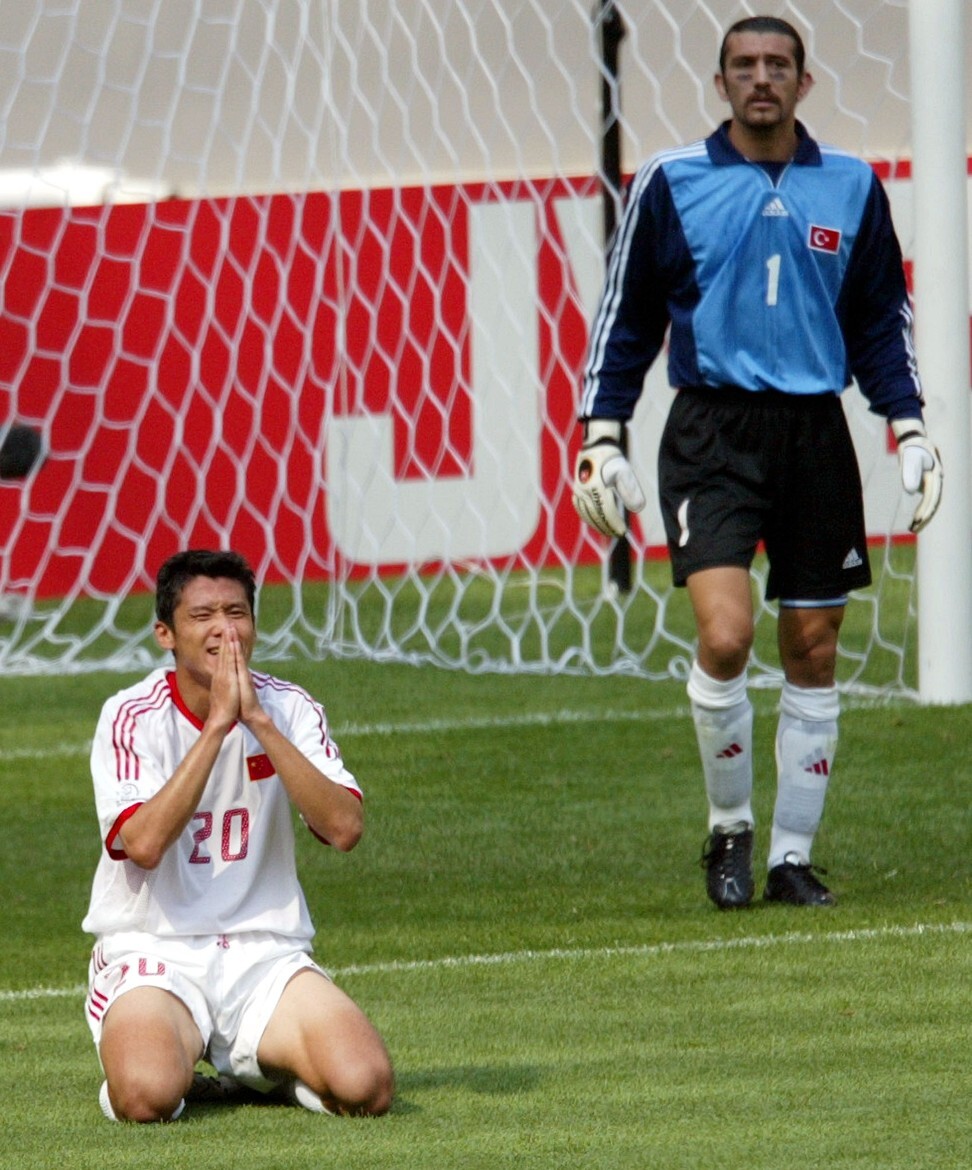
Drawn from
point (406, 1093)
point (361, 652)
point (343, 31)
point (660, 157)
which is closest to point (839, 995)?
point (406, 1093)

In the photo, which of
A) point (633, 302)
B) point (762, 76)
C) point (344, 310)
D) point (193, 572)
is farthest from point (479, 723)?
point (193, 572)

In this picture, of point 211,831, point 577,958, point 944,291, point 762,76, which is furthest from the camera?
point 944,291

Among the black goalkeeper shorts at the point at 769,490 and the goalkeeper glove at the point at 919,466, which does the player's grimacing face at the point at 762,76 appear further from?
the goalkeeper glove at the point at 919,466

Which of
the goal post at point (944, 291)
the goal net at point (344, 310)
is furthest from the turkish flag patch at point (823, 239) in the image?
the goal net at point (344, 310)

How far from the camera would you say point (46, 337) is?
1105 cm

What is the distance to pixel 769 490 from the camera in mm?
4707

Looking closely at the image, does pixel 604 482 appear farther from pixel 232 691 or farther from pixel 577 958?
pixel 232 691

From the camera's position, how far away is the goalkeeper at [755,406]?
4.66 m

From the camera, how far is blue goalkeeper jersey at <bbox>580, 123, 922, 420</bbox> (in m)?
4.67

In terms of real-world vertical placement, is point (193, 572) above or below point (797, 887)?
above

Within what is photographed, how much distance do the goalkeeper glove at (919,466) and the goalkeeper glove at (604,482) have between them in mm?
555

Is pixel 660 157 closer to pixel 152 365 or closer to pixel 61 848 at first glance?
pixel 61 848

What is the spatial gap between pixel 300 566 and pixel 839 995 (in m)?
6.74

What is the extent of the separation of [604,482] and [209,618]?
1.55 meters
